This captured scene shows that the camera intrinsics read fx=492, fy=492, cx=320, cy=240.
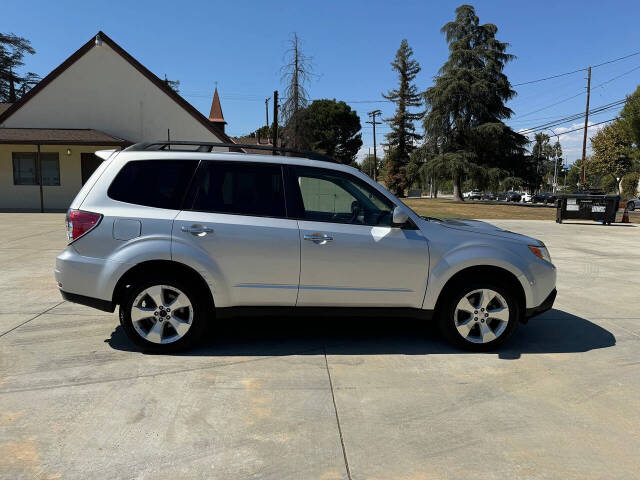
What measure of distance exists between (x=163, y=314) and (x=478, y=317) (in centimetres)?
288

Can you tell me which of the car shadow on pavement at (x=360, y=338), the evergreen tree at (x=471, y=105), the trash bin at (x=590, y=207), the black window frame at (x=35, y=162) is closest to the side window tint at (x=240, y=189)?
the car shadow on pavement at (x=360, y=338)

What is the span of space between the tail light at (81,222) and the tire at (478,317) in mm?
3231

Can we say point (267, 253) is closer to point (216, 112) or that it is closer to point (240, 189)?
point (240, 189)

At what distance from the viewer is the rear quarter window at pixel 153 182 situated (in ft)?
14.4

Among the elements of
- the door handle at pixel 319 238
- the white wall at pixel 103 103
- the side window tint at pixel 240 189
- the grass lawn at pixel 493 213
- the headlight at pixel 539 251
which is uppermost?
the white wall at pixel 103 103

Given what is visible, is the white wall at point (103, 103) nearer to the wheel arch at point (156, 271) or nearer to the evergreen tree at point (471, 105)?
the wheel arch at point (156, 271)

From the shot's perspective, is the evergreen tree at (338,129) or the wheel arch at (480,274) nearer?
the wheel arch at (480,274)

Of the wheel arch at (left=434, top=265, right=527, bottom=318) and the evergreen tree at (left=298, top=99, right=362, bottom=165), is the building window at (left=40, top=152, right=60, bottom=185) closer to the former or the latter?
the wheel arch at (left=434, top=265, right=527, bottom=318)

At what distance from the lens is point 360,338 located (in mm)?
5090

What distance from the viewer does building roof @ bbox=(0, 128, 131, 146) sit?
68.1ft

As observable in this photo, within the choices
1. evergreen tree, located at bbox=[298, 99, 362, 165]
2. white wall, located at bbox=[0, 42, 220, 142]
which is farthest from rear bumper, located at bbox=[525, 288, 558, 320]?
evergreen tree, located at bbox=[298, 99, 362, 165]

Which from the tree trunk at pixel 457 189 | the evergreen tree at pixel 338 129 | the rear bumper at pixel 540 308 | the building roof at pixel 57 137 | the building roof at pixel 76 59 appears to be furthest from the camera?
the evergreen tree at pixel 338 129

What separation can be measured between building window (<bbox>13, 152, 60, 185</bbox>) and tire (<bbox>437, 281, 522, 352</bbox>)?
23.1 m

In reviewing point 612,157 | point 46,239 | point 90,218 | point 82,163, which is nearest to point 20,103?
point 82,163
